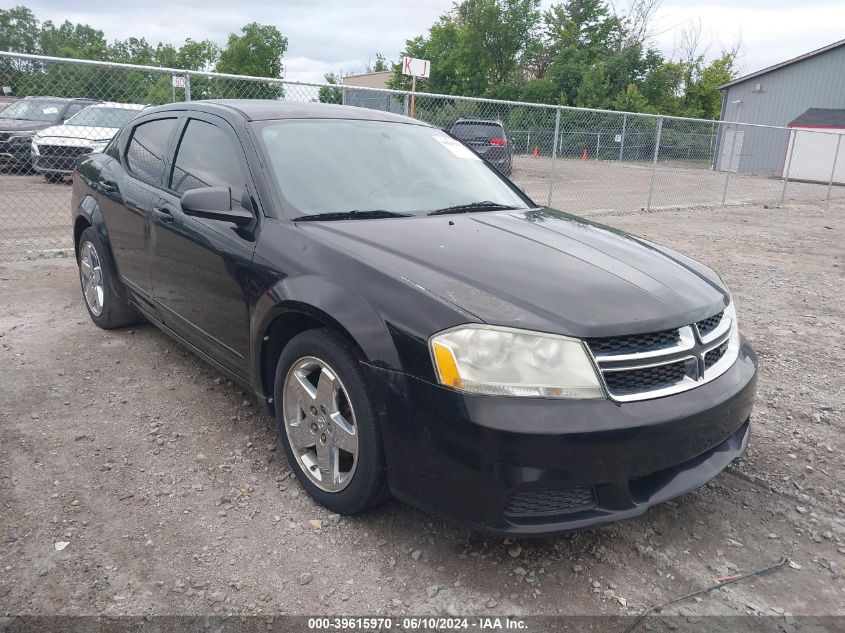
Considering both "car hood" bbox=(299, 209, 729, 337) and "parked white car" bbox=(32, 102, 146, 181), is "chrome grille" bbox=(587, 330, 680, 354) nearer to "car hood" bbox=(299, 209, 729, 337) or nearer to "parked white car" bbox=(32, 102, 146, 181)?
"car hood" bbox=(299, 209, 729, 337)

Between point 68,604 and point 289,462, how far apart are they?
39.6 inches

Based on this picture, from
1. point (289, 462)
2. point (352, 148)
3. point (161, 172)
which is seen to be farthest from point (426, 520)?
point (161, 172)

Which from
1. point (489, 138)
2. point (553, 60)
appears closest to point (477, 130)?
point (489, 138)

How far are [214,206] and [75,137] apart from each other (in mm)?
9449

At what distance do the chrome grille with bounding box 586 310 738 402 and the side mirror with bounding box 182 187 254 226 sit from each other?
1633 mm

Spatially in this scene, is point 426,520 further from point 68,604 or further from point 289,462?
point 68,604

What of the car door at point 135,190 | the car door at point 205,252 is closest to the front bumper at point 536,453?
the car door at point 205,252

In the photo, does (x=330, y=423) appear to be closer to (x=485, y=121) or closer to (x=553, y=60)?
(x=485, y=121)

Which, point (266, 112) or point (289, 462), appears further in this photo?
point (266, 112)

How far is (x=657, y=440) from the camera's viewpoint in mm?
2188

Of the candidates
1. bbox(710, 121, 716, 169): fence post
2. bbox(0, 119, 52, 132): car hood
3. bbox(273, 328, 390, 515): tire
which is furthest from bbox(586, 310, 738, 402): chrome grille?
bbox(710, 121, 716, 169): fence post

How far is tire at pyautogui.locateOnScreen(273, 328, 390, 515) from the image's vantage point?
94.6 inches

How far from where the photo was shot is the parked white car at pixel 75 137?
1004 centimetres

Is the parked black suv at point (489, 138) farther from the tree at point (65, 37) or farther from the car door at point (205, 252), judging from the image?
the tree at point (65, 37)
